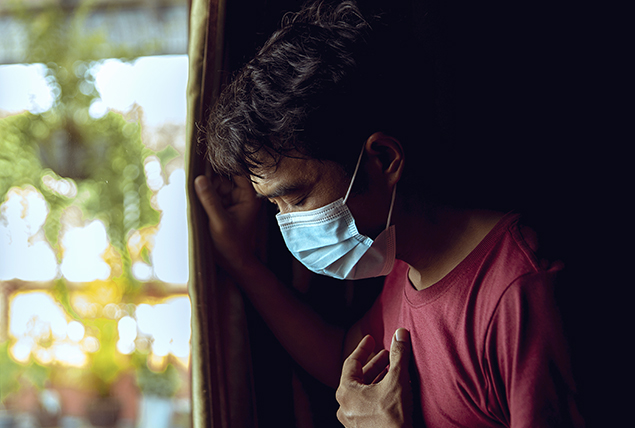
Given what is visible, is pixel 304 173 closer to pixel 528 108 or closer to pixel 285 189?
pixel 285 189

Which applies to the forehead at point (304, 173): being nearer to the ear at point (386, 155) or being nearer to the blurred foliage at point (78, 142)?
the ear at point (386, 155)

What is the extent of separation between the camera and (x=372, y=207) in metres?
0.91

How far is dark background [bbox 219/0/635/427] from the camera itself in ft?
3.64

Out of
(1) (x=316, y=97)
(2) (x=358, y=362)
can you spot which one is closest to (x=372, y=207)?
(1) (x=316, y=97)

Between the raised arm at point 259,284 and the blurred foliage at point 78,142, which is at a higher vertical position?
the blurred foliage at point 78,142

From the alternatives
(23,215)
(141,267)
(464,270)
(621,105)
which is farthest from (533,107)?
(23,215)

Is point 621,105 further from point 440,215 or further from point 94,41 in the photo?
point 94,41

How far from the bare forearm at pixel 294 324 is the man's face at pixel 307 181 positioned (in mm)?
294

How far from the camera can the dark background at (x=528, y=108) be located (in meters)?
1.11

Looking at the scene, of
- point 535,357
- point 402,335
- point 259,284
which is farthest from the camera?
point 259,284

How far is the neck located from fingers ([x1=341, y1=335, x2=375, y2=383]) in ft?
0.68

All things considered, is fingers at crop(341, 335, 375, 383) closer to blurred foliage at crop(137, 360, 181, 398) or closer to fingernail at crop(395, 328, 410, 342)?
fingernail at crop(395, 328, 410, 342)

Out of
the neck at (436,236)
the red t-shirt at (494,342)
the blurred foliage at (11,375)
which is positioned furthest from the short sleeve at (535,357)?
the blurred foliage at (11,375)

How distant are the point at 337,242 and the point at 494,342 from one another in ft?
1.18
